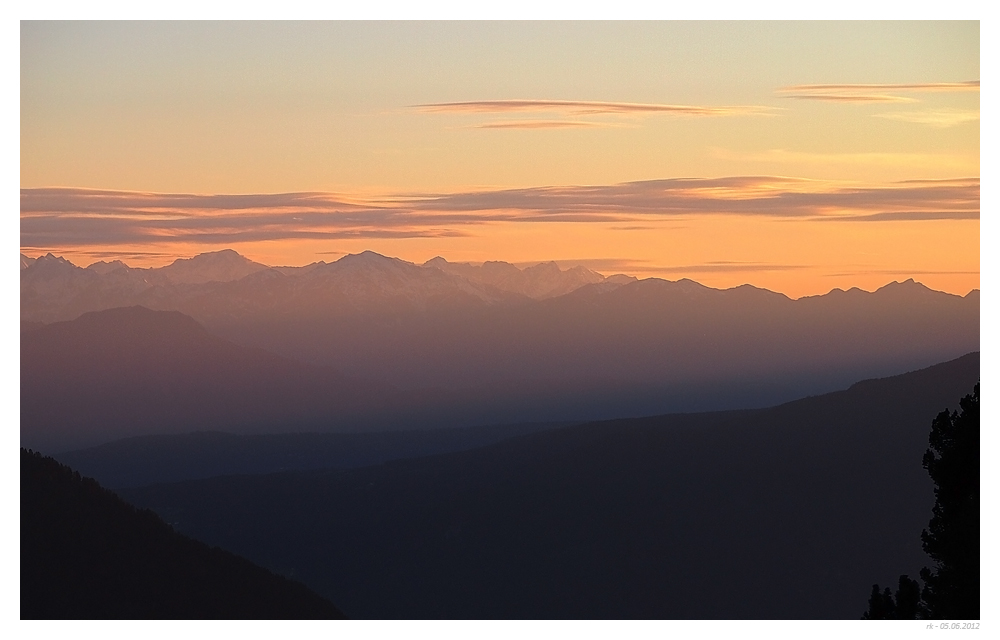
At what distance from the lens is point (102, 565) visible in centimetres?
2117

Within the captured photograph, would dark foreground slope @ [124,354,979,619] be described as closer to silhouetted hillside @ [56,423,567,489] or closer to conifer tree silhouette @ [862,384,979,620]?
silhouetted hillside @ [56,423,567,489]

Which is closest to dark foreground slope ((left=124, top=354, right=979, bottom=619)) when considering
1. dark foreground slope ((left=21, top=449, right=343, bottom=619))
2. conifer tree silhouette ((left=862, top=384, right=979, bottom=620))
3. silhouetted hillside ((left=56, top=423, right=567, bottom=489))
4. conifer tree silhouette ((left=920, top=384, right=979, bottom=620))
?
silhouetted hillside ((left=56, top=423, right=567, bottom=489))

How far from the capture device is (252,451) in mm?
182250

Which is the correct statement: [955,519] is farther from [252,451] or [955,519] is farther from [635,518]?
[252,451]

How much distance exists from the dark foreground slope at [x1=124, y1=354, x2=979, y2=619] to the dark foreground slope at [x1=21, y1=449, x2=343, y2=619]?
201 feet

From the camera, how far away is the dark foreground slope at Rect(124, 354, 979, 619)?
87438 mm

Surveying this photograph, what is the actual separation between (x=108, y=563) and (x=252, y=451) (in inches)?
6519

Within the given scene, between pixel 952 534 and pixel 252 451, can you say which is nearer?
pixel 952 534

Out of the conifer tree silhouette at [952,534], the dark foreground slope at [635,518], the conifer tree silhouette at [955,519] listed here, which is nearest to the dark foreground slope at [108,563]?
the conifer tree silhouette at [952,534]

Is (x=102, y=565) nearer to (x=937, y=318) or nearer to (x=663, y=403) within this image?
(x=663, y=403)

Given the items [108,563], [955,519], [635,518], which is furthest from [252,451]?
[955,519]
